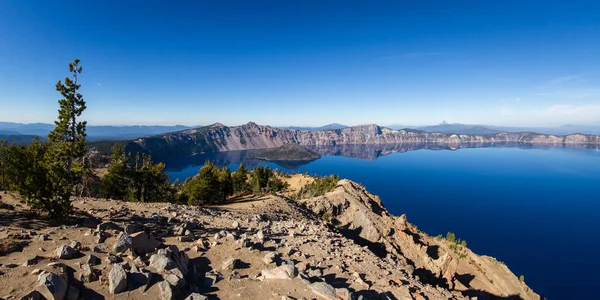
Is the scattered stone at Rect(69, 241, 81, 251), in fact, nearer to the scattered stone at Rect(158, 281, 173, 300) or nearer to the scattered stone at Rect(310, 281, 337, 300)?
the scattered stone at Rect(158, 281, 173, 300)

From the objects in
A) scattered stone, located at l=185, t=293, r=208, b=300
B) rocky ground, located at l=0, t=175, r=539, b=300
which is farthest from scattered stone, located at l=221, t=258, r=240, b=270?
scattered stone, located at l=185, t=293, r=208, b=300

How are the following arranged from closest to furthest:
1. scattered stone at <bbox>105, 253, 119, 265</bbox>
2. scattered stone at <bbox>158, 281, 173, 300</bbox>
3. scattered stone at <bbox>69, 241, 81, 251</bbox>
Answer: scattered stone at <bbox>158, 281, 173, 300</bbox> < scattered stone at <bbox>105, 253, 119, 265</bbox> < scattered stone at <bbox>69, 241, 81, 251</bbox>

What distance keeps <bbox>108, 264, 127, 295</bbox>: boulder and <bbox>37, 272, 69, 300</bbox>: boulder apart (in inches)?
46.0

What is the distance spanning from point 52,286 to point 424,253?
4538 centimetres

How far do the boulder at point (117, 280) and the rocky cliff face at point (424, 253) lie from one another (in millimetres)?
30312

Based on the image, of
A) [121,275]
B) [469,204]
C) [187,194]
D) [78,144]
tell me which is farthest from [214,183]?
[469,204]

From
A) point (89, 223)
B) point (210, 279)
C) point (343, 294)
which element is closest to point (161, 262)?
point (210, 279)

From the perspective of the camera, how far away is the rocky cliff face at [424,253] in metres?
36.5

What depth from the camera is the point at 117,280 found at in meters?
9.19

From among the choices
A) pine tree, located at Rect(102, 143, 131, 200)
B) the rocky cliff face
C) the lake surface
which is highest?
pine tree, located at Rect(102, 143, 131, 200)

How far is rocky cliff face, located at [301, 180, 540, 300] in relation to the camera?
36525 mm

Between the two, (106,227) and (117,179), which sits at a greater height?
(106,227)

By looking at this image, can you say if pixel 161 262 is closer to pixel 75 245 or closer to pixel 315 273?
pixel 75 245

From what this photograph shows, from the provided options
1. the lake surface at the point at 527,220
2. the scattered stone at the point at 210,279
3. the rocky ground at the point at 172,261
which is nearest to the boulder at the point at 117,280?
the rocky ground at the point at 172,261
